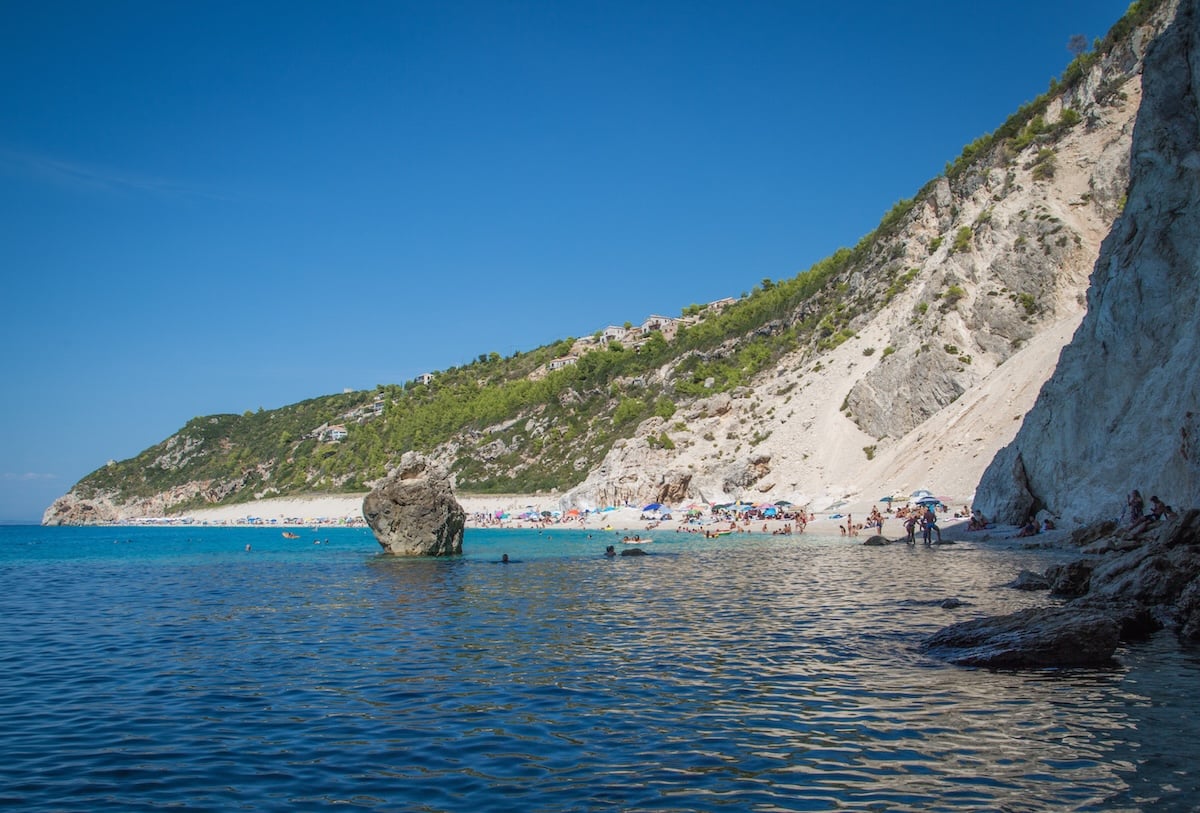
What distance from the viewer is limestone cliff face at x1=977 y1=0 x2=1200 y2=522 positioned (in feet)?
90.4

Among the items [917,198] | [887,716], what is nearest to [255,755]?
[887,716]

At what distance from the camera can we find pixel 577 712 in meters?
10.4

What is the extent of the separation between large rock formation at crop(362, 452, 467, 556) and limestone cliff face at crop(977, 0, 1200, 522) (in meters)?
27.0

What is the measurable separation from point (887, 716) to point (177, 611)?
60.9ft

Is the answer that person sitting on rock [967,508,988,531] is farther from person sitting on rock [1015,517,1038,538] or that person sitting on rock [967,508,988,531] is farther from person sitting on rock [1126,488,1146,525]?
person sitting on rock [1126,488,1146,525]

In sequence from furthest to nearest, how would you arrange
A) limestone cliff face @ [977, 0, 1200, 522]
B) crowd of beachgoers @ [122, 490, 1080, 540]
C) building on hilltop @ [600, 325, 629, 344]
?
building on hilltop @ [600, 325, 629, 344], crowd of beachgoers @ [122, 490, 1080, 540], limestone cliff face @ [977, 0, 1200, 522]

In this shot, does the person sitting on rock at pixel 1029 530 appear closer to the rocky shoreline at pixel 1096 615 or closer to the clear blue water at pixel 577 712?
the rocky shoreline at pixel 1096 615

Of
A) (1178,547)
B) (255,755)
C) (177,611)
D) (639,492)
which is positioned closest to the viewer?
(255,755)

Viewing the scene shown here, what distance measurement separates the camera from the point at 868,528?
46.2m

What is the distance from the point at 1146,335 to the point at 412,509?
31.0m

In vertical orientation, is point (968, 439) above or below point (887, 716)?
above

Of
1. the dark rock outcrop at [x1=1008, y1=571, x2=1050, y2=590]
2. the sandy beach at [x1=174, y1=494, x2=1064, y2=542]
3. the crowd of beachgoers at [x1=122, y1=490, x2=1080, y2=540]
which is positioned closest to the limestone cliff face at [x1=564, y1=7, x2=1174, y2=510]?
the crowd of beachgoers at [x1=122, y1=490, x2=1080, y2=540]

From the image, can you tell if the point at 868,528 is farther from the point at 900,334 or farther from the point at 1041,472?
the point at 900,334

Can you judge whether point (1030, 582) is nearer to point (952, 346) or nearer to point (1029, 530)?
point (1029, 530)
